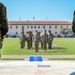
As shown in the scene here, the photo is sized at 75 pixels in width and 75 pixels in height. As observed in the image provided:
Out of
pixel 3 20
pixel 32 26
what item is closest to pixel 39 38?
pixel 3 20

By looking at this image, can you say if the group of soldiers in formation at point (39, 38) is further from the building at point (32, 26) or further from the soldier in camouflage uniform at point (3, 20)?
the building at point (32, 26)

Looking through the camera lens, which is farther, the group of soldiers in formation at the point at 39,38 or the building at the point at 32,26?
the building at the point at 32,26

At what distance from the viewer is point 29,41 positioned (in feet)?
108

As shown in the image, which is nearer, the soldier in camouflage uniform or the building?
the soldier in camouflage uniform

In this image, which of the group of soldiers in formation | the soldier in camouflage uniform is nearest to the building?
the group of soldiers in formation

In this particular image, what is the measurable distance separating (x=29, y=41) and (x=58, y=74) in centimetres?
2219

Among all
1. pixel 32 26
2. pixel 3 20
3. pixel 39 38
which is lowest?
pixel 32 26

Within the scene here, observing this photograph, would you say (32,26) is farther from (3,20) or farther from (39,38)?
(3,20)

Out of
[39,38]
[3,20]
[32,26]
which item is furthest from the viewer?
[32,26]

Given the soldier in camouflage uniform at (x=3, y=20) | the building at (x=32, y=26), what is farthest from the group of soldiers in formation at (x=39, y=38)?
the building at (x=32, y=26)

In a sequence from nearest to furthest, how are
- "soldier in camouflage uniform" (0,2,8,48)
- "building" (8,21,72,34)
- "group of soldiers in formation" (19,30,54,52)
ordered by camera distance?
"soldier in camouflage uniform" (0,2,8,48), "group of soldiers in formation" (19,30,54,52), "building" (8,21,72,34)

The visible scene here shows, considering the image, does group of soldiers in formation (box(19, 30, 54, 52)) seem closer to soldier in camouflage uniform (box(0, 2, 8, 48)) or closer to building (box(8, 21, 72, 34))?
soldier in camouflage uniform (box(0, 2, 8, 48))

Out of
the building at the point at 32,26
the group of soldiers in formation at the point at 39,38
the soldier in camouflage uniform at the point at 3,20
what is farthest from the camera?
the building at the point at 32,26

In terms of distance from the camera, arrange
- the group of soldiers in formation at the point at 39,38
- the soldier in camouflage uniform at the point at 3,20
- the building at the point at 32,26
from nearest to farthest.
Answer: the soldier in camouflage uniform at the point at 3,20 → the group of soldiers in formation at the point at 39,38 → the building at the point at 32,26
